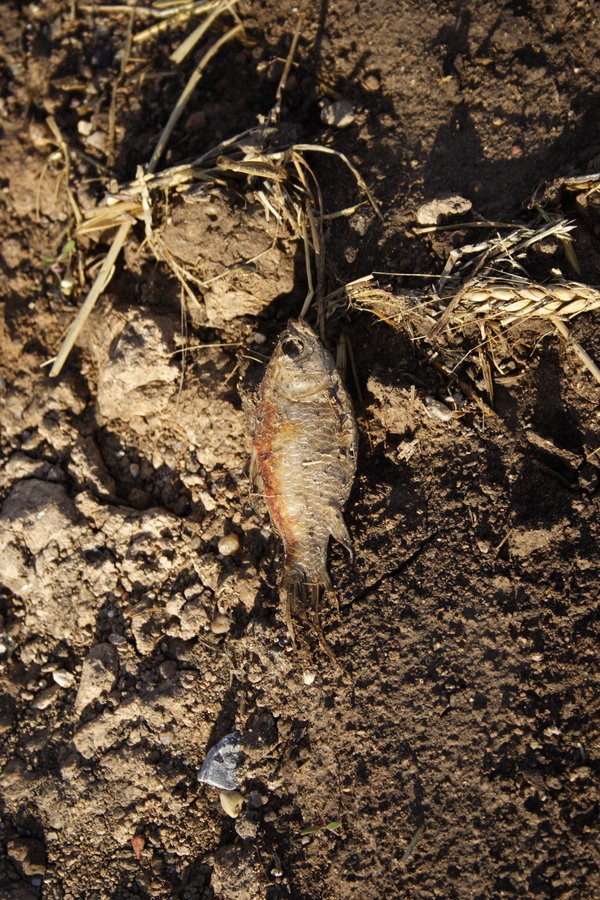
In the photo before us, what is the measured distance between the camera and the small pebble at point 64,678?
2918 millimetres

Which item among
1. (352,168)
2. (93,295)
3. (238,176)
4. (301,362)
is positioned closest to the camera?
(301,362)

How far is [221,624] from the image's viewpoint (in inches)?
107

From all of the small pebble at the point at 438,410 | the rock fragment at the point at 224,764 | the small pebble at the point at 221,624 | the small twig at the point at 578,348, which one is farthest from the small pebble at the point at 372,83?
the rock fragment at the point at 224,764

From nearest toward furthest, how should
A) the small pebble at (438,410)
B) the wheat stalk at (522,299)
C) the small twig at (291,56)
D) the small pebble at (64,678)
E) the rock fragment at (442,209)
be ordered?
the wheat stalk at (522,299) → the small pebble at (438,410) → the rock fragment at (442,209) → the small pebble at (64,678) → the small twig at (291,56)

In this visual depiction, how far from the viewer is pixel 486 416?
8.50ft

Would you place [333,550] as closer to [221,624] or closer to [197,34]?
[221,624]

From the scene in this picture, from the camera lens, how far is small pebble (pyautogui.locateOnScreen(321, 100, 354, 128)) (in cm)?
301

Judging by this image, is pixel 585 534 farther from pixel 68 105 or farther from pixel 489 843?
pixel 68 105

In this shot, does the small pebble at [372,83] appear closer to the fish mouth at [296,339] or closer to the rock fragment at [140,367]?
the fish mouth at [296,339]

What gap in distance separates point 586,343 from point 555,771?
A: 1535mm

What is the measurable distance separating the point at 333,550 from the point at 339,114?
6.41ft

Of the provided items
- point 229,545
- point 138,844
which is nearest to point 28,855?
point 138,844

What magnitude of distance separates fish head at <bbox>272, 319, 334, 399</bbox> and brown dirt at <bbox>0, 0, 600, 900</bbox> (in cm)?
24

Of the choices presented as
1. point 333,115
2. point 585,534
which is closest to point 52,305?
point 333,115
